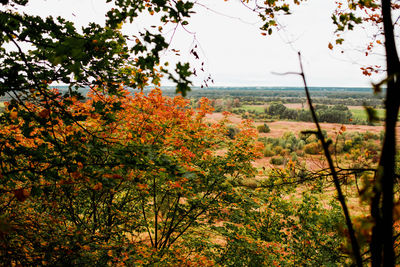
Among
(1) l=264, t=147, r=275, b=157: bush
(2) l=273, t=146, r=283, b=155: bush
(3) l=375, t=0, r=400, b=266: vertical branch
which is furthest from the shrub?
(3) l=375, t=0, r=400, b=266: vertical branch

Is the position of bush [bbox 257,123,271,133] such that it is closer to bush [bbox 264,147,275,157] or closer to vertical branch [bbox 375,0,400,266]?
bush [bbox 264,147,275,157]

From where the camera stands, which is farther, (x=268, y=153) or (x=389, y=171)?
(x=268, y=153)

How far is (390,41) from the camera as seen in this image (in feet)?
4.85

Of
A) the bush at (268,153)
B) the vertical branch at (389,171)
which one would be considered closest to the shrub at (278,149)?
the bush at (268,153)

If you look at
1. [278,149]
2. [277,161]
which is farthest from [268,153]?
[277,161]

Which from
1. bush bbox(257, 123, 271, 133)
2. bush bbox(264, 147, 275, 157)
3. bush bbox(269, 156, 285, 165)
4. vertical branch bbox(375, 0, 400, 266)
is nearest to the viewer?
vertical branch bbox(375, 0, 400, 266)

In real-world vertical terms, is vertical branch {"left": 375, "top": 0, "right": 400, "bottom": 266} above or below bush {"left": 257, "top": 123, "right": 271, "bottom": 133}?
above

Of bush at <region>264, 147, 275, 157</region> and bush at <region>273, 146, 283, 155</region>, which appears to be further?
bush at <region>273, 146, 283, 155</region>

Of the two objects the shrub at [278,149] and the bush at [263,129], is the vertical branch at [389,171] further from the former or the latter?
the bush at [263,129]

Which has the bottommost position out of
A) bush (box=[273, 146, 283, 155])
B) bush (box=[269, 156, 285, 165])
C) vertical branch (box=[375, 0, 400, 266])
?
bush (box=[269, 156, 285, 165])

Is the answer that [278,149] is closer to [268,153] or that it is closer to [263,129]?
[268,153]

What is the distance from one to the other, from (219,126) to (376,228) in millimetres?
6563

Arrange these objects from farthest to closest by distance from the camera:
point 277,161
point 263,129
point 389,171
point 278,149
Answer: point 263,129, point 278,149, point 277,161, point 389,171

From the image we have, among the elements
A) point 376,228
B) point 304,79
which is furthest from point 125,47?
point 376,228
